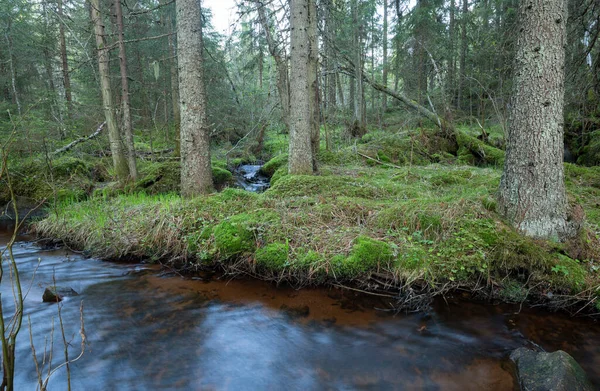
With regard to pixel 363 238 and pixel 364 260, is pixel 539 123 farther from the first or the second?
pixel 364 260

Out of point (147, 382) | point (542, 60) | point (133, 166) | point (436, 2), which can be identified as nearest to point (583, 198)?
point (542, 60)

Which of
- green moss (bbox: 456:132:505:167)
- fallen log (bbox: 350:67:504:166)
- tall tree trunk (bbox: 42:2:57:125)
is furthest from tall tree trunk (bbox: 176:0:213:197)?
tall tree trunk (bbox: 42:2:57:125)

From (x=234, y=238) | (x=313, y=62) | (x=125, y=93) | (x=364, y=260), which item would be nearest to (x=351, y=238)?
(x=364, y=260)

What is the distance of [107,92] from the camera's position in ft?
30.9

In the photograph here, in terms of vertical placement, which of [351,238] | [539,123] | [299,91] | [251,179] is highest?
[299,91]

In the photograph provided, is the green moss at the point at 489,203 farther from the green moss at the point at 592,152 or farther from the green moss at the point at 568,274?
the green moss at the point at 592,152

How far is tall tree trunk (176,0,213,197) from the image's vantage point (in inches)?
267

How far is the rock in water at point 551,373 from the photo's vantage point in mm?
2963

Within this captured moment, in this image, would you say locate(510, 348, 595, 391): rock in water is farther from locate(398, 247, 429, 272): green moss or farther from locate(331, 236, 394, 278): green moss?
locate(331, 236, 394, 278): green moss

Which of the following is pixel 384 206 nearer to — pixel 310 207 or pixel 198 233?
pixel 310 207

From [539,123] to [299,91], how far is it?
4863mm

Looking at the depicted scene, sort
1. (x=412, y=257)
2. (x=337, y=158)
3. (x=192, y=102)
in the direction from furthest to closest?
(x=337, y=158) < (x=192, y=102) < (x=412, y=257)

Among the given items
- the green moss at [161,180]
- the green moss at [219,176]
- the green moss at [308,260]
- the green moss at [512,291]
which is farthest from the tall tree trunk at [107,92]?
the green moss at [512,291]

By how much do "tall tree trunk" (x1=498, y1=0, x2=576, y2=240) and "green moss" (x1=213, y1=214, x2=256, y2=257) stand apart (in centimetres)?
399
